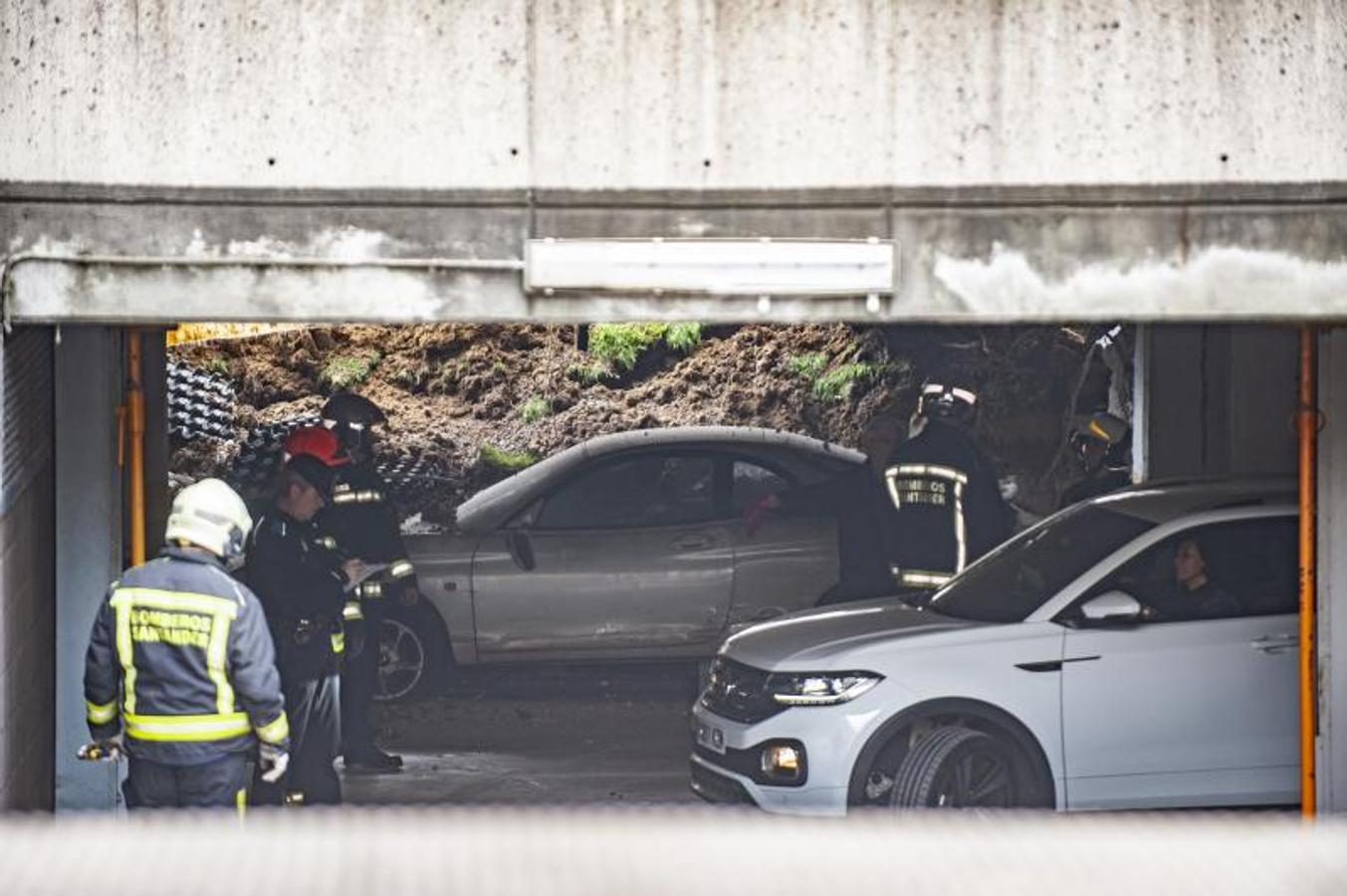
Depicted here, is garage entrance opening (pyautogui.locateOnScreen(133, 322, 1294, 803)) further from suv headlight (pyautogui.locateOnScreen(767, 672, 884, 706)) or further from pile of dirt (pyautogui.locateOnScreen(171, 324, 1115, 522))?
suv headlight (pyautogui.locateOnScreen(767, 672, 884, 706))

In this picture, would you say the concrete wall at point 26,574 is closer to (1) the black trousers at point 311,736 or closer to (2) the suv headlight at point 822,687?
(1) the black trousers at point 311,736

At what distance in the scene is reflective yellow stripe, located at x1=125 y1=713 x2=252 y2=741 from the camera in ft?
25.5

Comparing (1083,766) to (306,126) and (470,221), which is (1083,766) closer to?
(470,221)

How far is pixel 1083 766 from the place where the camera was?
9.38 meters

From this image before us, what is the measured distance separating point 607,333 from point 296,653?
11.4m

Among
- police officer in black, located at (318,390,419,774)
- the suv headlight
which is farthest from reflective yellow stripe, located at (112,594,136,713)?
police officer in black, located at (318,390,419,774)

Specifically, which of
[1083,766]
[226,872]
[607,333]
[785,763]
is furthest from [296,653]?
[607,333]

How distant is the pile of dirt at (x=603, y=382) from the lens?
19250 mm

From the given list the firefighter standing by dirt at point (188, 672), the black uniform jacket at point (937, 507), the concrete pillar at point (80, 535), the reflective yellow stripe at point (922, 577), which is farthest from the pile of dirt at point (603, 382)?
the firefighter standing by dirt at point (188, 672)

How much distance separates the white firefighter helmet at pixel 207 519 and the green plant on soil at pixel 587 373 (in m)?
12.7

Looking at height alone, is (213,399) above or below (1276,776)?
above

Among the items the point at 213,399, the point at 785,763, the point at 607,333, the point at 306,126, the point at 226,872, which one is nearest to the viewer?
the point at 226,872

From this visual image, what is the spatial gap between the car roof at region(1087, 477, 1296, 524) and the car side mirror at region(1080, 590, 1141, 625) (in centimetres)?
63

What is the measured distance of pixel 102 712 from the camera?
25.8 ft
